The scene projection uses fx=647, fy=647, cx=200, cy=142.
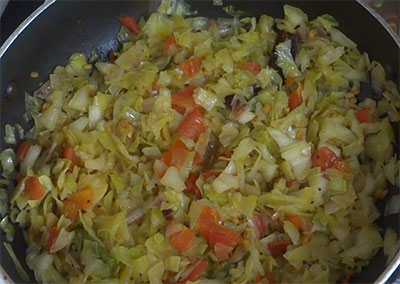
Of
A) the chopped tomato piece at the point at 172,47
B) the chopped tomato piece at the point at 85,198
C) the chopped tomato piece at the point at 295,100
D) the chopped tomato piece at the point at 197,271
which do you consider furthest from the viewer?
the chopped tomato piece at the point at 172,47

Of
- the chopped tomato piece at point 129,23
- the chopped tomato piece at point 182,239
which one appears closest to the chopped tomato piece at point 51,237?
the chopped tomato piece at point 182,239

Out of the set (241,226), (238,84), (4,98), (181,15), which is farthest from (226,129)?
(4,98)

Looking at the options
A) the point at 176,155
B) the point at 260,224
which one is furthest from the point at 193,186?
the point at 260,224

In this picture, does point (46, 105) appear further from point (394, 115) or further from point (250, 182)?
point (394, 115)

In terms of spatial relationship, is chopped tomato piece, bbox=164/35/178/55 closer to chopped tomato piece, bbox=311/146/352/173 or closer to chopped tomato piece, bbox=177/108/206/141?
chopped tomato piece, bbox=177/108/206/141

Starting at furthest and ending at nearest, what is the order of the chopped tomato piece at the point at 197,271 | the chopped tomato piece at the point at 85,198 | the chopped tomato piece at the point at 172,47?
the chopped tomato piece at the point at 172,47
the chopped tomato piece at the point at 85,198
the chopped tomato piece at the point at 197,271

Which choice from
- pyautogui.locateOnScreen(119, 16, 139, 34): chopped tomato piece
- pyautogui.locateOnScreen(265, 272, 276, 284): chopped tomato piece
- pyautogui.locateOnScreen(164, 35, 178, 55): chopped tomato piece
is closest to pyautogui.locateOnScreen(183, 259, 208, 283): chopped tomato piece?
pyautogui.locateOnScreen(265, 272, 276, 284): chopped tomato piece

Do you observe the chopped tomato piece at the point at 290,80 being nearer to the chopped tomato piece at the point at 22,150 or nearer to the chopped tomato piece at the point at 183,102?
the chopped tomato piece at the point at 183,102

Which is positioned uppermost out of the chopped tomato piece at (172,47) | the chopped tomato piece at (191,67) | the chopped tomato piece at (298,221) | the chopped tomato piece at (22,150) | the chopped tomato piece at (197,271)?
the chopped tomato piece at (172,47)
